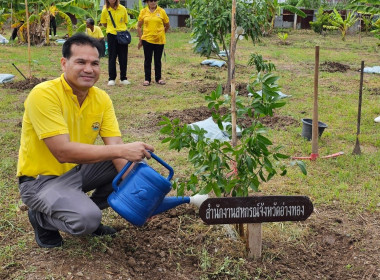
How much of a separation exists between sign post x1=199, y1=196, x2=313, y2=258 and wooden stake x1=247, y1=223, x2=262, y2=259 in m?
0.11

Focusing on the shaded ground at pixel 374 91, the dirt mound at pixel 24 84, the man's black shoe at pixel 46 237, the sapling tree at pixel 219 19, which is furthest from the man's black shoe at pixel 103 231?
the shaded ground at pixel 374 91

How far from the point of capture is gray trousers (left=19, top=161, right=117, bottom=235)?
103 inches

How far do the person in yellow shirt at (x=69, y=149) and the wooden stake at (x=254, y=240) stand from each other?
2.50 feet

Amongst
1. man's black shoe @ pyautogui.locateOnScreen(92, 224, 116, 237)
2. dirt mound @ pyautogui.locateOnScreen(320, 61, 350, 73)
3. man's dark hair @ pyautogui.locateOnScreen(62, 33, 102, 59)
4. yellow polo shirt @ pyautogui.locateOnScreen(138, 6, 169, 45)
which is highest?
yellow polo shirt @ pyautogui.locateOnScreen(138, 6, 169, 45)

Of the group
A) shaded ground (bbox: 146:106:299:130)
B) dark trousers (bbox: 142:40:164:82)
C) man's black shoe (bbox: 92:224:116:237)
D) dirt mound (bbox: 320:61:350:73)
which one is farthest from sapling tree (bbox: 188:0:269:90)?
dirt mound (bbox: 320:61:350:73)

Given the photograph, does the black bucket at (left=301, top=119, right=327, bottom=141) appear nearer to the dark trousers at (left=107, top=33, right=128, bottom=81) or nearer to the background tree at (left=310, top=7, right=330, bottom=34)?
the dark trousers at (left=107, top=33, right=128, bottom=81)

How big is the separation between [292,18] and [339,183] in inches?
782

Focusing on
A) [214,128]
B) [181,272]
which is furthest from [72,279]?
[214,128]

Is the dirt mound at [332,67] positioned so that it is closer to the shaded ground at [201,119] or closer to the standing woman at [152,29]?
the standing woman at [152,29]

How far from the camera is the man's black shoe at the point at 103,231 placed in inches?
121

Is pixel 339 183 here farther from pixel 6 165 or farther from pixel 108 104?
pixel 6 165

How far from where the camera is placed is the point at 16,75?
9523mm

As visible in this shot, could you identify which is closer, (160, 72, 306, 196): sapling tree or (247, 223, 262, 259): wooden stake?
(160, 72, 306, 196): sapling tree

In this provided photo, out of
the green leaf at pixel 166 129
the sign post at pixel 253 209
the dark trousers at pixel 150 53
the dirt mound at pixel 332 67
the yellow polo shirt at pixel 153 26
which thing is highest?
the yellow polo shirt at pixel 153 26
